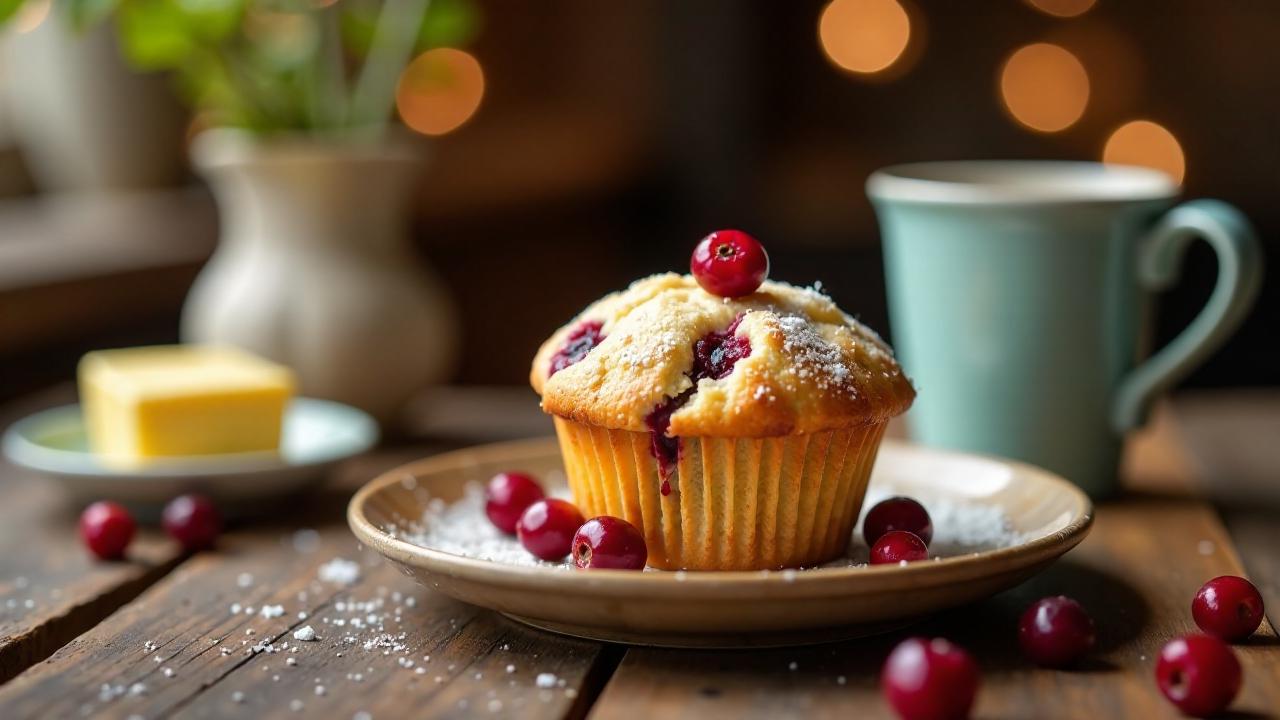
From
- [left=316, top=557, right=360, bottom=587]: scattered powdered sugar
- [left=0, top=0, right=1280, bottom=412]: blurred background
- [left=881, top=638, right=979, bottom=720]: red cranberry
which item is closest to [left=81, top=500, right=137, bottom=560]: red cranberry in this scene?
[left=316, top=557, right=360, bottom=587]: scattered powdered sugar

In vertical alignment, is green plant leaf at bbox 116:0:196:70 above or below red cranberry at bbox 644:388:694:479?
above

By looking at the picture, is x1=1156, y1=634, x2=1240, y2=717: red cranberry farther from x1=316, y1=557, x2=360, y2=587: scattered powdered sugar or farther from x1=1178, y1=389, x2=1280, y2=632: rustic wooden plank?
x1=316, y1=557, x2=360, y2=587: scattered powdered sugar

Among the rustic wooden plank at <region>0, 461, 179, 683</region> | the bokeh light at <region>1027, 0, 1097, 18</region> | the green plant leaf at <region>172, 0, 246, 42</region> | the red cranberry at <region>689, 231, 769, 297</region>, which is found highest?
the green plant leaf at <region>172, 0, 246, 42</region>

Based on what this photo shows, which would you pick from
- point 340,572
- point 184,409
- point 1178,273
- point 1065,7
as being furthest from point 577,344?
point 1065,7

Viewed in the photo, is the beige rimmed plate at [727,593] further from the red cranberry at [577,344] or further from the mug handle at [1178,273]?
the mug handle at [1178,273]

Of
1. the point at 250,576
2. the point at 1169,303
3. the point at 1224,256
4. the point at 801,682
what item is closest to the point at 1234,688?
the point at 801,682

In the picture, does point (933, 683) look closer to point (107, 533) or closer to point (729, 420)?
point (729, 420)

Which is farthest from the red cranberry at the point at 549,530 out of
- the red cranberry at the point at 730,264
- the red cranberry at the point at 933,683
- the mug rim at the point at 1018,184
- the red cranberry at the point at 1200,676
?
the mug rim at the point at 1018,184
